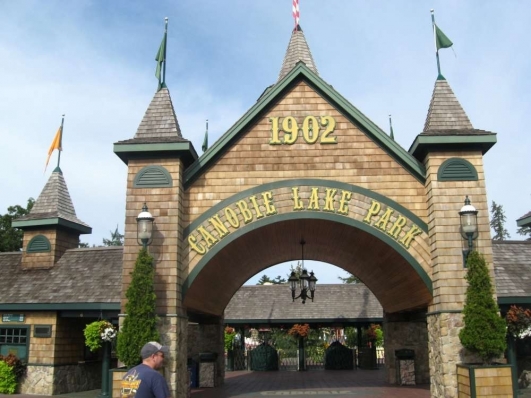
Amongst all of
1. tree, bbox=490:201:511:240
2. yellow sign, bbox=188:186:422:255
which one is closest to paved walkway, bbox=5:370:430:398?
yellow sign, bbox=188:186:422:255

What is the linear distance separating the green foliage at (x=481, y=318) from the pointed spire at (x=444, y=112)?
10.7ft

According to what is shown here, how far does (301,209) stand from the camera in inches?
501

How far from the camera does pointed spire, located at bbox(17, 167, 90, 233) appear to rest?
1931 centimetres

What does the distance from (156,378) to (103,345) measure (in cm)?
1123

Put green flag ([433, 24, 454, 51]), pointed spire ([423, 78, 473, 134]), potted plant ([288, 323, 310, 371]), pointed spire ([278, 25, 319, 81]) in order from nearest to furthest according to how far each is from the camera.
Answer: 1. pointed spire ([423, 78, 473, 134])
2. green flag ([433, 24, 454, 51])
3. pointed spire ([278, 25, 319, 81])
4. potted plant ([288, 323, 310, 371])

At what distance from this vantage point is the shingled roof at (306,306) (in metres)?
26.7

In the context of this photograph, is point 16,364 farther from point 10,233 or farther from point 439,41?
point 10,233

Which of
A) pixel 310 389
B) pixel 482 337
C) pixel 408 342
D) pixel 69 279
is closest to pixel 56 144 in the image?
pixel 69 279

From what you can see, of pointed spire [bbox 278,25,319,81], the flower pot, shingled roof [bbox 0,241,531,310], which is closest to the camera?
the flower pot

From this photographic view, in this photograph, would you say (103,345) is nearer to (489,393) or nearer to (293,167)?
(293,167)

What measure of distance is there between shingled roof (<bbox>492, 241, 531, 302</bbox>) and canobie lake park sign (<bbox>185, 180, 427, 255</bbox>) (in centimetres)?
403

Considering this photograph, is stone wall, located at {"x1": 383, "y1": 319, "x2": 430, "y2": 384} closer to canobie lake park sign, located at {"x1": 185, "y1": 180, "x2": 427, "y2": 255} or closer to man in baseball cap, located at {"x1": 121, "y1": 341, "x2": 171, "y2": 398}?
canobie lake park sign, located at {"x1": 185, "y1": 180, "x2": 427, "y2": 255}

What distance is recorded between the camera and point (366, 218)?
12.6 meters

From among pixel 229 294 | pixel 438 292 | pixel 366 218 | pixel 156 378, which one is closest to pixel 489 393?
pixel 438 292
